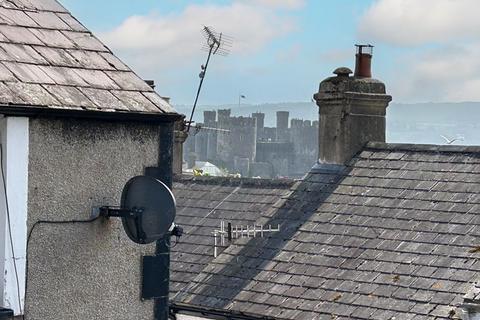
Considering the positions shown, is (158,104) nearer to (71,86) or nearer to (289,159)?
(71,86)

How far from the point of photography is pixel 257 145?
100000 mm

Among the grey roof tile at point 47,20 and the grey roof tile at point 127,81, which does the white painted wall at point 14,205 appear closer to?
the grey roof tile at point 127,81

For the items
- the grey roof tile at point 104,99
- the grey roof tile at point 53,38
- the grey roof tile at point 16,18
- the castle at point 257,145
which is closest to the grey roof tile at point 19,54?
the grey roof tile at point 53,38

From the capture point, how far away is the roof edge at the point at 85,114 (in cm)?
868

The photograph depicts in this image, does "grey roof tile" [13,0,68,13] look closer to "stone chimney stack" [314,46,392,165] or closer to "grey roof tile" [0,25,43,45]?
"grey roof tile" [0,25,43,45]

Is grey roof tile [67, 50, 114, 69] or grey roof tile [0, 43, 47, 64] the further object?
grey roof tile [67, 50, 114, 69]

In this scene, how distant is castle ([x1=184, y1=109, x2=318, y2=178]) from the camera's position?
91.9 meters

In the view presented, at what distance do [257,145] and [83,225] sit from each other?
298ft

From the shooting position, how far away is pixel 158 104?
9.74 m

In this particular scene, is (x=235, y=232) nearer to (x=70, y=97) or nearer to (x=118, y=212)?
(x=118, y=212)

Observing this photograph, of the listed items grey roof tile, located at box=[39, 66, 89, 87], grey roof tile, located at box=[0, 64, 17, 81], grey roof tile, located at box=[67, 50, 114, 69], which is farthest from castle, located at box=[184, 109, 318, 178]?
grey roof tile, located at box=[0, 64, 17, 81]

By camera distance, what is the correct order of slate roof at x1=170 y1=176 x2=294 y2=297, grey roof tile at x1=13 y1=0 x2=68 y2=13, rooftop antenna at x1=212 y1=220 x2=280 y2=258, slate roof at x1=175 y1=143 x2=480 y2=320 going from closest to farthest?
1. grey roof tile at x1=13 y1=0 x2=68 y2=13
2. slate roof at x1=175 y1=143 x2=480 y2=320
3. rooftop antenna at x1=212 y1=220 x2=280 y2=258
4. slate roof at x1=170 y1=176 x2=294 y2=297

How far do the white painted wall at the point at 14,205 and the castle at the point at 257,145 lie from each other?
75.2 meters

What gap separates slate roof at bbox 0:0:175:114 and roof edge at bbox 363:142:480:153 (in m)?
8.52
